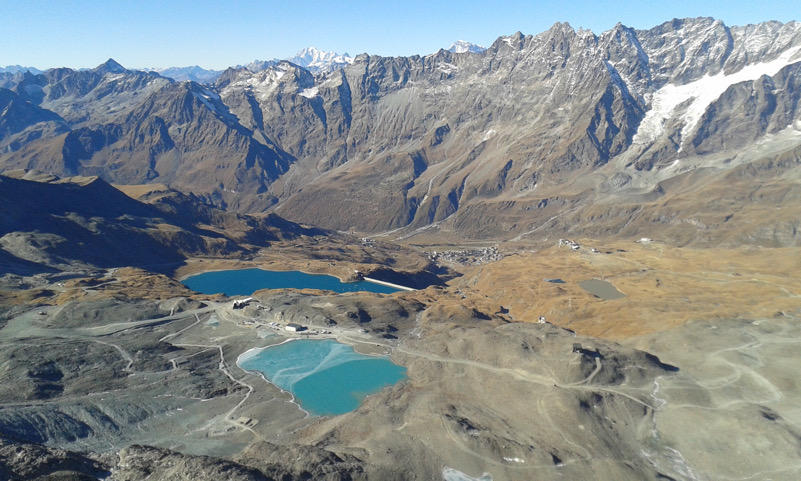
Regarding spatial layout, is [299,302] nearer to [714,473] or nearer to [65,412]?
[65,412]

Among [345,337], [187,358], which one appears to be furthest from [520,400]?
[187,358]

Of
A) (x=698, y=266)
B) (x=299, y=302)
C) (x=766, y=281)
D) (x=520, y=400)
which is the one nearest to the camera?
(x=520, y=400)

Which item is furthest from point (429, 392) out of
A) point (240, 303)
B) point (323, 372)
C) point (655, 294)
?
point (655, 294)

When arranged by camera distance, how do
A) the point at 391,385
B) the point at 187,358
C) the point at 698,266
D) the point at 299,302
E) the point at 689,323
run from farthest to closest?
the point at 698,266 < the point at 299,302 < the point at 689,323 < the point at 187,358 < the point at 391,385

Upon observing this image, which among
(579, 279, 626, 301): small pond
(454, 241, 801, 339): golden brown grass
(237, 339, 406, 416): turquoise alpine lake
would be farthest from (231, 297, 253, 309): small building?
(579, 279, 626, 301): small pond

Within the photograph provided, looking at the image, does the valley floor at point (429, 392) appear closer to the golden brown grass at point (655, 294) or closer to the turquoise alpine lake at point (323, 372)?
the golden brown grass at point (655, 294)

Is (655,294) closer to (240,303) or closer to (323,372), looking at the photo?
(323,372)

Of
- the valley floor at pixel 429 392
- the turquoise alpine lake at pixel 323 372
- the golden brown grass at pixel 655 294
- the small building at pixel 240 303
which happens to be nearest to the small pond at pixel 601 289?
the golden brown grass at pixel 655 294
